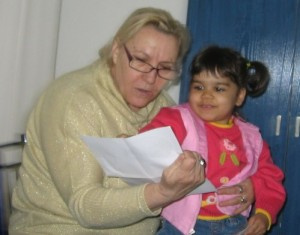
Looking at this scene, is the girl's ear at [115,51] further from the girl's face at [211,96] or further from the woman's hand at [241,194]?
the woman's hand at [241,194]

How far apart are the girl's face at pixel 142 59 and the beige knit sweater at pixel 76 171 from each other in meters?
0.04

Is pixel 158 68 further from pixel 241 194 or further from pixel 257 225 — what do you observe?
pixel 257 225

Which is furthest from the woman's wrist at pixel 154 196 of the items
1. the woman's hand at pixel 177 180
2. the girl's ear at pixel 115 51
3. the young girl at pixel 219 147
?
the girl's ear at pixel 115 51

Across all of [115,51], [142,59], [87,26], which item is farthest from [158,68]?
[87,26]

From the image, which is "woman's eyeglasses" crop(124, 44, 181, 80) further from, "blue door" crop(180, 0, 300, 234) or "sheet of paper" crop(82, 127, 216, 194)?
"blue door" crop(180, 0, 300, 234)

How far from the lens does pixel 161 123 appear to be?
4.25 feet

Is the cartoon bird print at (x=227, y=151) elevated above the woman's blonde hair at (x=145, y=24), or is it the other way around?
the woman's blonde hair at (x=145, y=24)

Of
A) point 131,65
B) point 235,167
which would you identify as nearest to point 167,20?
point 131,65

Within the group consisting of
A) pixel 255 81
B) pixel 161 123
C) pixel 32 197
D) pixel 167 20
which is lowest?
pixel 32 197

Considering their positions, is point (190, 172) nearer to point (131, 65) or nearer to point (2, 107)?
point (131, 65)

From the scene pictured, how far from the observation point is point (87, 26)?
2.30 metres

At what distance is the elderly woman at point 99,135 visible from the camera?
3.44 feet

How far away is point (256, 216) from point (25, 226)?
0.83 meters

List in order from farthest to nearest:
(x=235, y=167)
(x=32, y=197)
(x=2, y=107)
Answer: (x=2, y=107)
(x=235, y=167)
(x=32, y=197)
